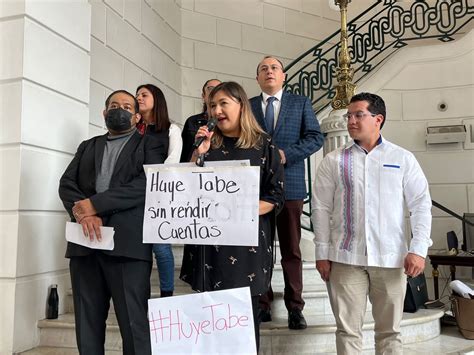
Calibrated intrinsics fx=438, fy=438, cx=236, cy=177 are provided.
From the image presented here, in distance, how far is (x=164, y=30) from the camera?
5289mm

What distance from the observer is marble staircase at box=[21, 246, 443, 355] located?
247 cm

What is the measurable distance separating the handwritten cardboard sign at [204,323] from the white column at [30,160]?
4.83 ft

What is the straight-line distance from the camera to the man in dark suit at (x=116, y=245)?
191 cm

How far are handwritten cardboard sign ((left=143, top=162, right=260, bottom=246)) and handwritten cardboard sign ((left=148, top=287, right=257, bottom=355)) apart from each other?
20 centimetres

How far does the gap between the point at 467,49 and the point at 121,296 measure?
15.8ft

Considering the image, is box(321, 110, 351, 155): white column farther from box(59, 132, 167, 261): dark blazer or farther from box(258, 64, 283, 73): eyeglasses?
box(59, 132, 167, 261): dark blazer

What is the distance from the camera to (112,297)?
1.95 metres

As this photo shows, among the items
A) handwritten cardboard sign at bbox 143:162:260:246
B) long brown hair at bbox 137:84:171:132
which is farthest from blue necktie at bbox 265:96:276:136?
handwritten cardboard sign at bbox 143:162:260:246

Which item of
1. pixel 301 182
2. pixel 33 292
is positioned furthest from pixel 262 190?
pixel 33 292

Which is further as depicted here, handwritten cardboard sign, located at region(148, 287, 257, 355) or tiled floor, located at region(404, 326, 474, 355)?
tiled floor, located at region(404, 326, 474, 355)

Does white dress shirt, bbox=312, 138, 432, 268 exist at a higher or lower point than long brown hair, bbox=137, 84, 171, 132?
lower

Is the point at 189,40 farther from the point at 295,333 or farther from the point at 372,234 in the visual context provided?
the point at 372,234

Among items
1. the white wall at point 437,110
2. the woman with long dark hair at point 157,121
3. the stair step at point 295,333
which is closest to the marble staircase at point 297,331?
the stair step at point 295,333

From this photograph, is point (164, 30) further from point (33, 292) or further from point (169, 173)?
point (169, 173)
